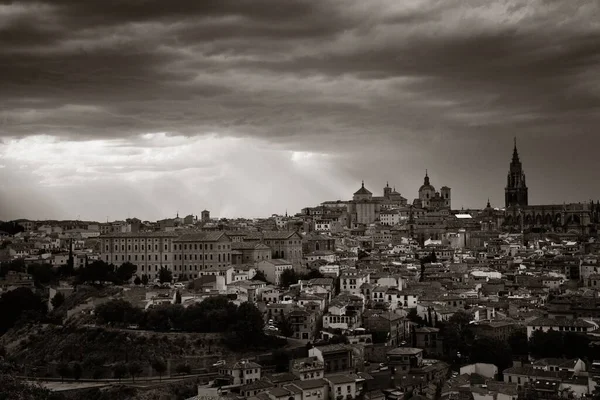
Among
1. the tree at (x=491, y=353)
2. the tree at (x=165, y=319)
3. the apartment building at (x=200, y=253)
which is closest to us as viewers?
the tree at (x=491, y=353)

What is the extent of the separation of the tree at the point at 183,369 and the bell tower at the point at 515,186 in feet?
255

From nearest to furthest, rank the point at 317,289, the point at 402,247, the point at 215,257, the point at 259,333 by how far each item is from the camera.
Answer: the point at 259,333 < the point at 317,289 < the point at 215,257 < the point at 402,247

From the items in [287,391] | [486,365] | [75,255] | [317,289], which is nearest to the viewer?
[287,391]

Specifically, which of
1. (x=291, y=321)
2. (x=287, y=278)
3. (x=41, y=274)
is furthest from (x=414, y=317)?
(x=41, y=274)

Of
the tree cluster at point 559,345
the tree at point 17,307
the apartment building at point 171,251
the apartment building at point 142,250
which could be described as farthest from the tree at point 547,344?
the tree at point 17,307

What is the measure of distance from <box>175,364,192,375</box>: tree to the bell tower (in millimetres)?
77862

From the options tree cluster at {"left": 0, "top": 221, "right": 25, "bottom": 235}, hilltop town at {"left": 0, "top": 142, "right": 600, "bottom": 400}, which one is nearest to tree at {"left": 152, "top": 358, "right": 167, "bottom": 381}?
hilltop town at {"left": 0, "top": 142, "right": 600, "bottom": 400}

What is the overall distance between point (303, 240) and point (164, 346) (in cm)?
2563

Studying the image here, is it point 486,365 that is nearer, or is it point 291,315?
point 486,365

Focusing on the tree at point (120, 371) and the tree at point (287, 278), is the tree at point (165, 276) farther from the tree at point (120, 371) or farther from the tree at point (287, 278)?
the tree at point (120, 371)

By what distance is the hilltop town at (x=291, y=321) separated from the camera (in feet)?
103

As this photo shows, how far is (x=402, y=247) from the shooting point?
69812 millimetres

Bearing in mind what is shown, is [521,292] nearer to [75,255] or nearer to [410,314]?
[410,314]

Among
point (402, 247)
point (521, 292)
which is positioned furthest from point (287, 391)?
point (402, 247)
